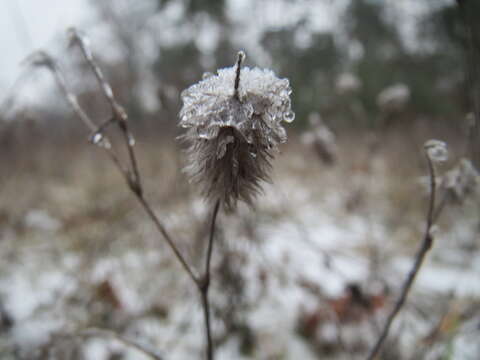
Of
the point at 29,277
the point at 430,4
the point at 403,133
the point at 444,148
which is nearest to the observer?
the point at 444,148

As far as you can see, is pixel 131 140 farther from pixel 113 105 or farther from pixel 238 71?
pixel 238 71

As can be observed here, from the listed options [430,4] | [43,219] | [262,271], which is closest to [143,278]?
[262,271]

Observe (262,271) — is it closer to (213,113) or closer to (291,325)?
(291,325)

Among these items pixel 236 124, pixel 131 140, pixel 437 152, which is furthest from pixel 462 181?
pixel 131 140

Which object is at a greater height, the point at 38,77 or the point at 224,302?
the point at 38,77

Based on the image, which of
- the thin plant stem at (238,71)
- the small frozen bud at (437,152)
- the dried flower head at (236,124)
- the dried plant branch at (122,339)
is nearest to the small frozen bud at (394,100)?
the small frozen bud at (437,152)

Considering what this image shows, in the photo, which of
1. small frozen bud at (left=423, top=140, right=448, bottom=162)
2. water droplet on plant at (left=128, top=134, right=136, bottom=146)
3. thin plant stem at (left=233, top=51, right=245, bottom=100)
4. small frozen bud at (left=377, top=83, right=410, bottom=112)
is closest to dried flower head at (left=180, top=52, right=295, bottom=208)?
thin plant stem at (left=233, top=51, right=245, bottom=100)

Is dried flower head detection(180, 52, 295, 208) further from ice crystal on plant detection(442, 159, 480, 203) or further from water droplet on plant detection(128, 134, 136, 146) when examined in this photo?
ice crystal on plant detection(442, 159, 480, 203)

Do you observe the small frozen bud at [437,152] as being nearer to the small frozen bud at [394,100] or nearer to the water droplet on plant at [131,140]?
the water droplet on plant at [131,140]
